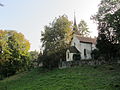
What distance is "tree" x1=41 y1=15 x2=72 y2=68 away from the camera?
100ft

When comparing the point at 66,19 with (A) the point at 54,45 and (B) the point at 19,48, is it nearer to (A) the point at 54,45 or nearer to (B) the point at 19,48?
→ (A) the point at 54,45

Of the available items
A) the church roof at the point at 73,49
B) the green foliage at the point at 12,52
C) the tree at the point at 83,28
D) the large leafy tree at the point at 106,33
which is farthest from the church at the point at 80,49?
the tree at the point at 83,28

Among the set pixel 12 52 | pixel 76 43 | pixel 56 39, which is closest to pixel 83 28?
pixel 76 43

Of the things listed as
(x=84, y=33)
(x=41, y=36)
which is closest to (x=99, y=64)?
(x=41, y=36)

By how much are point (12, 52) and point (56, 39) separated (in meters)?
11.5

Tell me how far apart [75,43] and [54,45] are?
22.9ft

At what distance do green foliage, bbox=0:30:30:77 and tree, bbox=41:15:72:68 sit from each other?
7337 millimetres

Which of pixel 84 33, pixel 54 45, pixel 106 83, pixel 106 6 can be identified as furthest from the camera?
pixel 84 33

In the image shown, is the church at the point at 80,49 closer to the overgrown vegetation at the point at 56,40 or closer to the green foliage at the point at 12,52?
the overgrown vegetation at the point at 56,40

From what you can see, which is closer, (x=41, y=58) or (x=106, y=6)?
(x=106, y=6)

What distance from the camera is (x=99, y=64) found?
23.7 m

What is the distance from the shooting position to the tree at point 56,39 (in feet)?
100

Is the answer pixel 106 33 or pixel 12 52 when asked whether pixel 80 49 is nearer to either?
pixel 106 33

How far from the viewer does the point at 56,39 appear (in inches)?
1267
